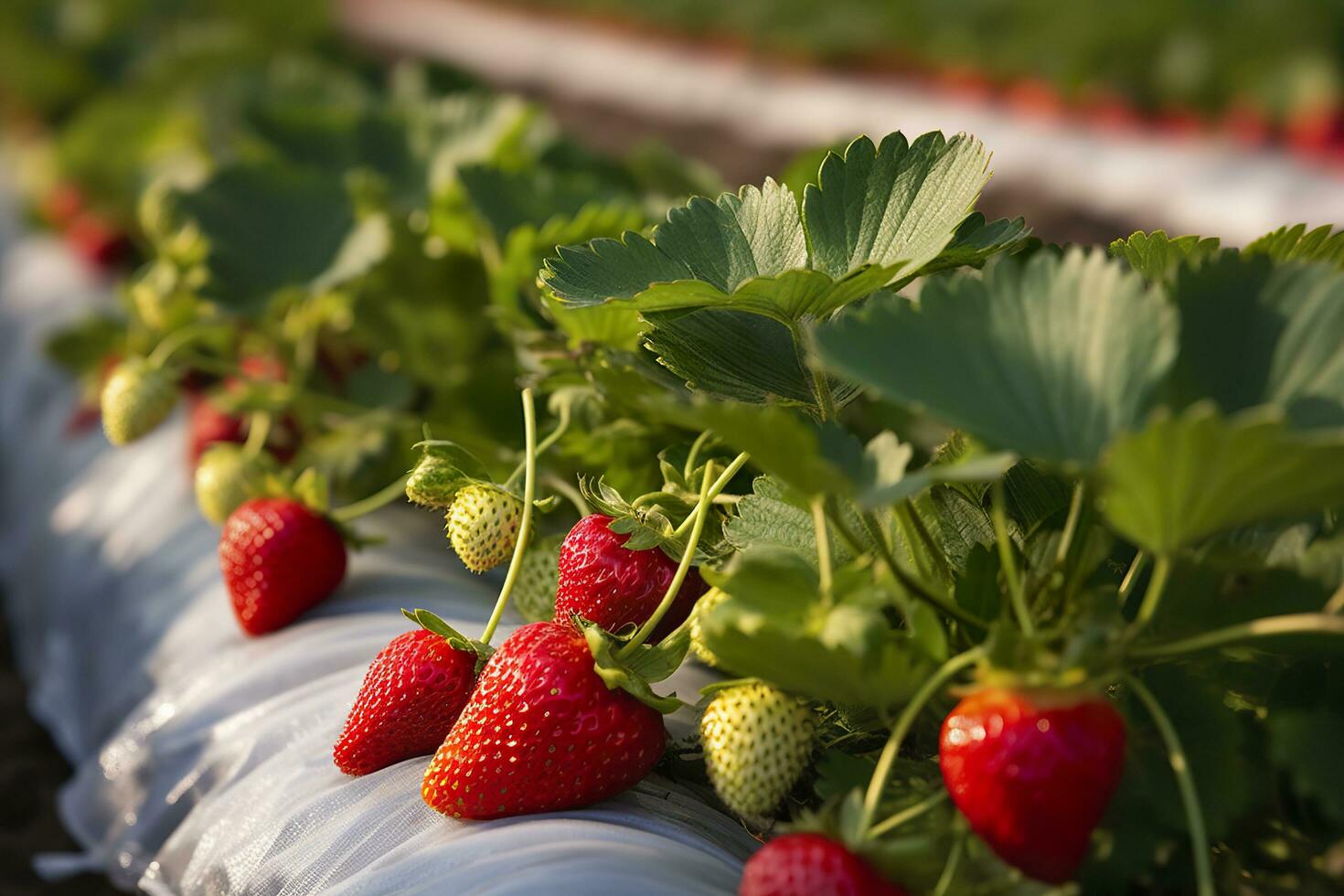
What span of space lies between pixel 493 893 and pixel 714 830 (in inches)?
5.5

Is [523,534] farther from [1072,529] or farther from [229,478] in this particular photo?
A: [229,478]

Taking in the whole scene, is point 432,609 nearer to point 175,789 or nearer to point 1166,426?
point 175,789

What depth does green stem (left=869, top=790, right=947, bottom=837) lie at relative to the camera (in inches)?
22.5

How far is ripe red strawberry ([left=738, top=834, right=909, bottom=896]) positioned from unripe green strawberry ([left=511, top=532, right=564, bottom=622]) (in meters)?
0.35

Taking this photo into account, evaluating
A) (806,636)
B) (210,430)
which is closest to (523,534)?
(806,636)

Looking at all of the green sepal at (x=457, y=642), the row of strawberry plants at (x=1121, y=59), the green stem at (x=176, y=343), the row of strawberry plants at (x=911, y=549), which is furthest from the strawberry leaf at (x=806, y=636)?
the row of strawberry plants at (x=1121, y=59)

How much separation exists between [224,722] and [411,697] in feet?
1.17

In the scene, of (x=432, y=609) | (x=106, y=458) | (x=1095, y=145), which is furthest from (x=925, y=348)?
(x=1095, y=145)

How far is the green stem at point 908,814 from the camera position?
0.57 metres

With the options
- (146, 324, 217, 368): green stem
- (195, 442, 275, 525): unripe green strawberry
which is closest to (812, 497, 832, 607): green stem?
(195, 442, 275, 525): unripe green strawberry

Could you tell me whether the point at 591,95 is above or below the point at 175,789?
below

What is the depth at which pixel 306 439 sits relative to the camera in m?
1.37

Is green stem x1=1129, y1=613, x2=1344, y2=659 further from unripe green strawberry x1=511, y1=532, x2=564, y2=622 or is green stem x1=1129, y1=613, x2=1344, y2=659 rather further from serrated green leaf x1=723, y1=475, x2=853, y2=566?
unripe green strawberry x1=511, y1=532, x2=564, y2=622

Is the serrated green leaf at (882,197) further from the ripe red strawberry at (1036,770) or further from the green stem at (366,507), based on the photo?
the green stem at (366,507)
